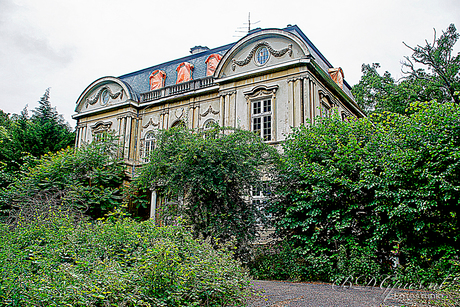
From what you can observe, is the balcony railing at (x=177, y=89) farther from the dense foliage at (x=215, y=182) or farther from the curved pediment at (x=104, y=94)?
the dense foliage at (x=215, y=182)

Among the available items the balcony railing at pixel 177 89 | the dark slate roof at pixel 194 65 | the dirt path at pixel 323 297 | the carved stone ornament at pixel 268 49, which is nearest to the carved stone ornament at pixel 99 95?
the dark slate roof at pixel 194 65

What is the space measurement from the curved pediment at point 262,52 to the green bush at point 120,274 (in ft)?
37.5

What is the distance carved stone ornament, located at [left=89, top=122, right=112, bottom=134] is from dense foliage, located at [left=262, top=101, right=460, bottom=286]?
13.1 m

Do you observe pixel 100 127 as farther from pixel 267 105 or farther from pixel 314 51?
pixel 314 51

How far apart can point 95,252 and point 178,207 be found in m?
5.83

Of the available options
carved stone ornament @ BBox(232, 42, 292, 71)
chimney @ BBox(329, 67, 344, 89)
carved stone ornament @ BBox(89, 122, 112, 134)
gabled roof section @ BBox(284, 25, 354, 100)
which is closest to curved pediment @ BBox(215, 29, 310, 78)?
carved stone ornament @ BBox(232, 42, 292, 71)

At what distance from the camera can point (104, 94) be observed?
22516mm

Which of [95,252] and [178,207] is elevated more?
[178,207]

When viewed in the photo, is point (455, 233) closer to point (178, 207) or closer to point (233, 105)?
point (178, 207)

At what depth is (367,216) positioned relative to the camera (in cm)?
1039

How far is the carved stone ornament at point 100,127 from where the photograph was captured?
21.9 meters

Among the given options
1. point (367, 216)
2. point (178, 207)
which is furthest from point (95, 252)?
point (367, 216)

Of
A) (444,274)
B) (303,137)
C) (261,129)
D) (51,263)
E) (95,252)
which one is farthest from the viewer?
(261,129)

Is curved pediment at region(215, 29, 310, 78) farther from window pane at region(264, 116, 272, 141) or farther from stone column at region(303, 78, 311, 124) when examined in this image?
window pane at region(264, 116, 272, 141)
